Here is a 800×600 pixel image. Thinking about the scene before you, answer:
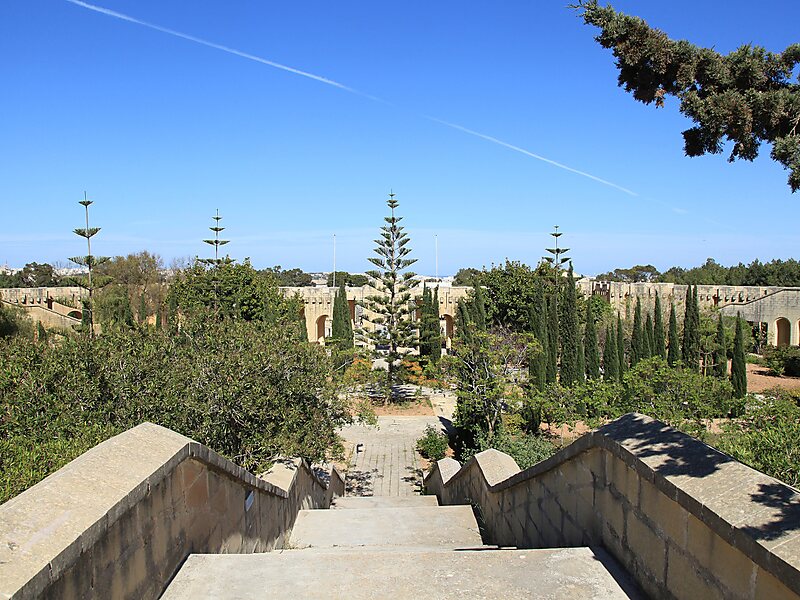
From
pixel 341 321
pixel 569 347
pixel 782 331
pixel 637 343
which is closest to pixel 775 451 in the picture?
pixel 569 347

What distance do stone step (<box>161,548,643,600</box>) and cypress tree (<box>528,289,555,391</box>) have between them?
1491 centimetres

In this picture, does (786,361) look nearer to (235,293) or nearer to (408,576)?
(235,293)

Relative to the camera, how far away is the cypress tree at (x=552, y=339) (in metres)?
19.8

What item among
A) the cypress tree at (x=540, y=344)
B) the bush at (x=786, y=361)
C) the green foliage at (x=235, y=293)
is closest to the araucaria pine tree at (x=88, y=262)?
the green foliage at (x=235, y=293)

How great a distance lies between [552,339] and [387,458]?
932cm

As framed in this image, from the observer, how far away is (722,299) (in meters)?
30.3

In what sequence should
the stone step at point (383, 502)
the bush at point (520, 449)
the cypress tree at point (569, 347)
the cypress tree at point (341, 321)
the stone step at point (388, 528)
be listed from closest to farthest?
the stone step at point (388, 528)
the stone step at point (383, 502)
the bush at point (520, 449)
the cypress tree at point (569, 347)
the cypress tree at point (341, 321)

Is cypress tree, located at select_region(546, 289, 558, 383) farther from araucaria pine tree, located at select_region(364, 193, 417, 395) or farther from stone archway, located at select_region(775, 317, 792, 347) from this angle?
stone archway, located at select_region(775, 317, 792, 347)

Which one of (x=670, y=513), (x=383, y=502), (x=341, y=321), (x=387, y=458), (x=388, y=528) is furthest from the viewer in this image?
(x=341, y=321)

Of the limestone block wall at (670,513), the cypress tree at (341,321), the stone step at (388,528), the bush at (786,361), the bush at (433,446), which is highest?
the cypress tree at (341,321)

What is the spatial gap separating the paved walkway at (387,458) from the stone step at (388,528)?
193 inches

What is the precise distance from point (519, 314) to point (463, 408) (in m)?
11.6

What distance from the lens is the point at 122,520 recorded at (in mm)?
2559

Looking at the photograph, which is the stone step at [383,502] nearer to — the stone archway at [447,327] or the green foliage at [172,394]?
the green foliage at [172,394]
